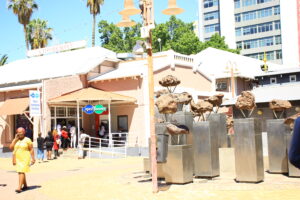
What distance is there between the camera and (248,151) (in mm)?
10664

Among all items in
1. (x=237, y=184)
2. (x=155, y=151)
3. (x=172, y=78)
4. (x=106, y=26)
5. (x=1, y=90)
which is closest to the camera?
(x=155, y=151)

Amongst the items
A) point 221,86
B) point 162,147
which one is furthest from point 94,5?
point 162,147

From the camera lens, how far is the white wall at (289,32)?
226ft

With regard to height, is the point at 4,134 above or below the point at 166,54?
below

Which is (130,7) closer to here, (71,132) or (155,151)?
(155,151)

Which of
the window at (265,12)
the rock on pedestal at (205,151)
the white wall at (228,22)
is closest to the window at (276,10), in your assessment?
the window at (265,12)

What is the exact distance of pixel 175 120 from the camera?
12.2 m

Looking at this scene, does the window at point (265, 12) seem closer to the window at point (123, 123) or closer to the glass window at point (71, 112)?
the window at point (123, 123)

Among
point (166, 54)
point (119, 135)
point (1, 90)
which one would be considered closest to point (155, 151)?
point (119, 135)

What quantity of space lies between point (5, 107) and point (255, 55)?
5759 centimetres

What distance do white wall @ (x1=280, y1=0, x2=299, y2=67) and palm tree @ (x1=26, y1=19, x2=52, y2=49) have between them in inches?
1589

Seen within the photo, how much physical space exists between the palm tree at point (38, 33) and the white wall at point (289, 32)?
132 ft

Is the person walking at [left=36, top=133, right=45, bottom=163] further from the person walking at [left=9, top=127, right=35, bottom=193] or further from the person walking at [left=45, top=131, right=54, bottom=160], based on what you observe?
the person walking at [left=9, top=127, right=35, bottom=193]

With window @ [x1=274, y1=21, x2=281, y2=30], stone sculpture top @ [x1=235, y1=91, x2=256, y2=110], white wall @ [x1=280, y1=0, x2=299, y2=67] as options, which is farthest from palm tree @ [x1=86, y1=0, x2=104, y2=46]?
stone sculpture top @ [x1=235, y1=91, x2=256, y2=110]
